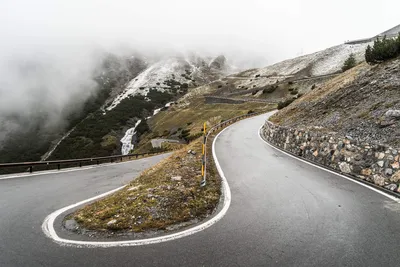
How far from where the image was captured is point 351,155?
34.4ft

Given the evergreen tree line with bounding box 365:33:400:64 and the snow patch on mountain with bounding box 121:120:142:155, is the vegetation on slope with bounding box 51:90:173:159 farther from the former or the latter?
the evergreen tree line with bounding box 365:33:400:64

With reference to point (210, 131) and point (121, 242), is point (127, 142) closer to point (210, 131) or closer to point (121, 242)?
point (210, 131)

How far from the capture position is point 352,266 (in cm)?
411

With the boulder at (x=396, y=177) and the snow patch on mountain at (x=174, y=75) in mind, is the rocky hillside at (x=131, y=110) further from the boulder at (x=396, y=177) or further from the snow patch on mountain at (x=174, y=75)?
the boulder at (x=396, y=177)

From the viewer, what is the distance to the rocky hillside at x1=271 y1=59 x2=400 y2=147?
424 inches

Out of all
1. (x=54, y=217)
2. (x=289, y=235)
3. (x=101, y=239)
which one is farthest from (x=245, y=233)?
(x=54, y=217)

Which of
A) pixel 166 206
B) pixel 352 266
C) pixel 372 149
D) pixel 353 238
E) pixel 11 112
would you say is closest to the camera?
pixel 352 266

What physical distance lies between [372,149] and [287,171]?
331 centimetres

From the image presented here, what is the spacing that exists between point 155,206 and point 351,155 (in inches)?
334

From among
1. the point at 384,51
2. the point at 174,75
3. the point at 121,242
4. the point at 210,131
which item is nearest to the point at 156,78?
the point at 174,75

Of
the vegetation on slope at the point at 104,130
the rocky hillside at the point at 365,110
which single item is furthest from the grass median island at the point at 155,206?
the vegetation on slope at the point at 104,130

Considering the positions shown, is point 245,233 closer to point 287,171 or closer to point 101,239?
point 101,239

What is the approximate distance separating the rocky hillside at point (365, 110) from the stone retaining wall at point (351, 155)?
1.79 ft

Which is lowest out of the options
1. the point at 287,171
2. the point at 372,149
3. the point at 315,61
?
the point at 287,171
